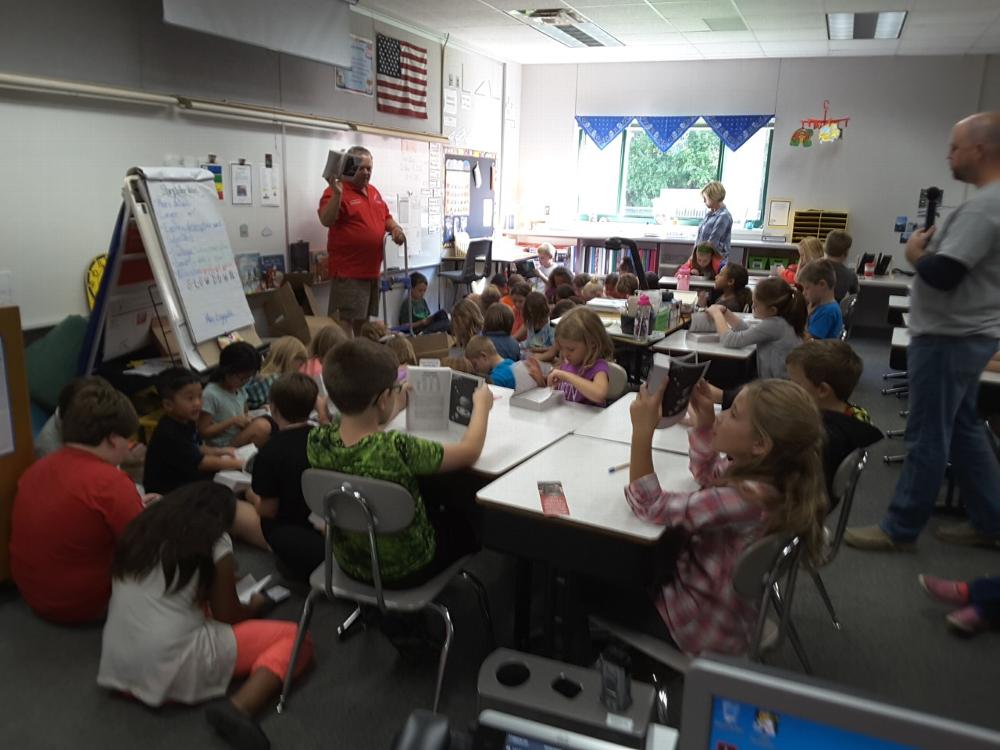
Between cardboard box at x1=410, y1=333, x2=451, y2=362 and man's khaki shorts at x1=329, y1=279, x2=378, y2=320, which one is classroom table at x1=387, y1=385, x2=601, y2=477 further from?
man's khaki shorts at x1=329, y1=279, x2=378, y2=320

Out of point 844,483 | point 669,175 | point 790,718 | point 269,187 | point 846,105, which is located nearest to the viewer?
point 790,718

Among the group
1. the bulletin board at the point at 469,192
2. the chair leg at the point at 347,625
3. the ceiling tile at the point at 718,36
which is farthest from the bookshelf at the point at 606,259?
the chair leg at the point at 347,625

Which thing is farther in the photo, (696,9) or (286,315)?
(696,9)

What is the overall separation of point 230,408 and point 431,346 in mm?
1542

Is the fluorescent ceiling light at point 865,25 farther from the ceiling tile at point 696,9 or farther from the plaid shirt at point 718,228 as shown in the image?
the plaid shirt at point 718,228

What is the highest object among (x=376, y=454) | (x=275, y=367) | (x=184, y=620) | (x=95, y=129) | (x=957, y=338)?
(x=95, y=129)

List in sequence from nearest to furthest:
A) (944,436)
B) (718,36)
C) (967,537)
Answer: (944,436), (967,537), (718,36)

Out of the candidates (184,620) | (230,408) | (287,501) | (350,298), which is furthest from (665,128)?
(184,620)

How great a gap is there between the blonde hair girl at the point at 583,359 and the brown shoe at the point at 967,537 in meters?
1.73

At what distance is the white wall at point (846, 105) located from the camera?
7.89 meters

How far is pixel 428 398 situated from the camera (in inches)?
96.1

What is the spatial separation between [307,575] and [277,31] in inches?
151

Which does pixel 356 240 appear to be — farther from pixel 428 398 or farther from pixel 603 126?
pixel 603 126

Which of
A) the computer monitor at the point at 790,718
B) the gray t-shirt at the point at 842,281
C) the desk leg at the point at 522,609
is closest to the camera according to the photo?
the computer monitor at the point at 790,718
